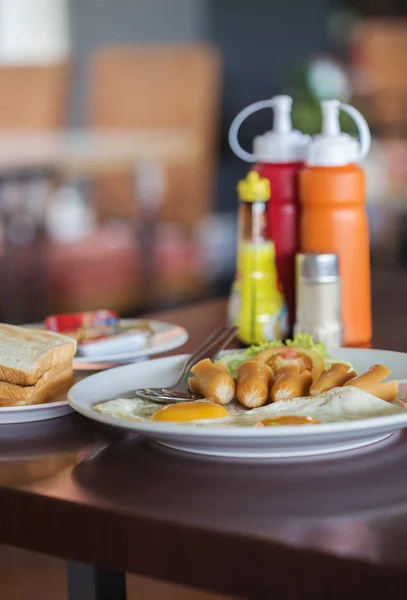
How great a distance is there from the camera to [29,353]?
837 mm

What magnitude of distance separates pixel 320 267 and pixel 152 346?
20 cm

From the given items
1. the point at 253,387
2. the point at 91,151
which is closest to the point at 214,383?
the point at 253,387

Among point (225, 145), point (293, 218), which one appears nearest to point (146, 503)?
point (293, 218)

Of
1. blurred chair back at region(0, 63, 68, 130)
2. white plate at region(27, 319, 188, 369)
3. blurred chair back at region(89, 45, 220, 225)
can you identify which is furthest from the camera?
blurred chair back at region(0, 63, 68, 130)

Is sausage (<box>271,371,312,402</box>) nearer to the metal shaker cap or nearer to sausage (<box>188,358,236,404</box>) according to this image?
sausage (<box>188,358,236,404</box>)

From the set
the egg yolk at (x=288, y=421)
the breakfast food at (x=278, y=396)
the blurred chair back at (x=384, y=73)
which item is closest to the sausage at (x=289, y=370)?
the breakfast food at (x=278, y=396)

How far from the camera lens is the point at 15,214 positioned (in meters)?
3.42

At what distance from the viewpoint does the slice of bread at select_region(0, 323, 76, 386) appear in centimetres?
81

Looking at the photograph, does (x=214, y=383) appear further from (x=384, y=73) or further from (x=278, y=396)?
(x=384, y=73)

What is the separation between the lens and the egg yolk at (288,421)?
664mm

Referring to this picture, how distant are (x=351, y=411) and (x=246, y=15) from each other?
17.5 ft

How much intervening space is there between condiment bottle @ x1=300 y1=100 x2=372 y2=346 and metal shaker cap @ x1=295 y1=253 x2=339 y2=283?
0.12 ft

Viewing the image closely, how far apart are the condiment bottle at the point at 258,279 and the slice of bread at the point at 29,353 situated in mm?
323

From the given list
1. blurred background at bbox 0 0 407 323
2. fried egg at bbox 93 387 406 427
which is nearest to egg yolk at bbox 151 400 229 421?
fried egg at bbox 93 387 406 427
